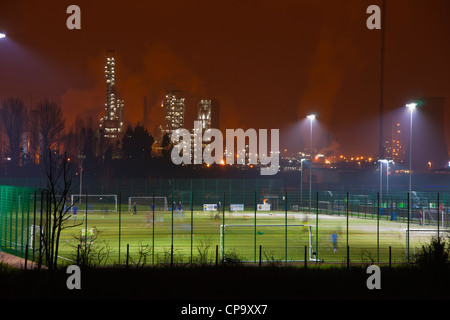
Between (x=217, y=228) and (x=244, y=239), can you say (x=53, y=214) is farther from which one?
(x=217, y=228)

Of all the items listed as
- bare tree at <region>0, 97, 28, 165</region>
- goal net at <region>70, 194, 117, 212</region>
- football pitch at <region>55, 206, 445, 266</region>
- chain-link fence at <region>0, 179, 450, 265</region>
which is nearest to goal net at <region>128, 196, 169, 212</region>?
chain-link fence at <region>0, 179, 450, 265</region>

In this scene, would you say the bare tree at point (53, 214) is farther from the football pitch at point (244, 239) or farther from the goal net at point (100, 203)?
the goal net at point (100, 203)

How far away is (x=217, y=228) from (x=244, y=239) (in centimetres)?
809

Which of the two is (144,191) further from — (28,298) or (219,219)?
(28,298)

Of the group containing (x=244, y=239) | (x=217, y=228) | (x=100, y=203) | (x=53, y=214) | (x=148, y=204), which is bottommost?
(x=244, y=239)

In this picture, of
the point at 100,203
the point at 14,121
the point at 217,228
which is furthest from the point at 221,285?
the point at 14,121

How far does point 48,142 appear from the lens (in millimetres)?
96062

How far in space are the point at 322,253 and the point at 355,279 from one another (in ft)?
52.0

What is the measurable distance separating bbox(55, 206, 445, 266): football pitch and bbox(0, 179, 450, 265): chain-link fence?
86 mm

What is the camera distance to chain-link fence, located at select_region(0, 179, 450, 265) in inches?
1024

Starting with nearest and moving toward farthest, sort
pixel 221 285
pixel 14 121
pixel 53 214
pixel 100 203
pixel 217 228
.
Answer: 1. pixel 221 285
2. pixel 53 214
3. pixel 217 228
4. pixel 100 203
5. pixel 14 121

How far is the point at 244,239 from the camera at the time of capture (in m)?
40.7

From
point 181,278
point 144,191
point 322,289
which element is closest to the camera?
point 322,289
